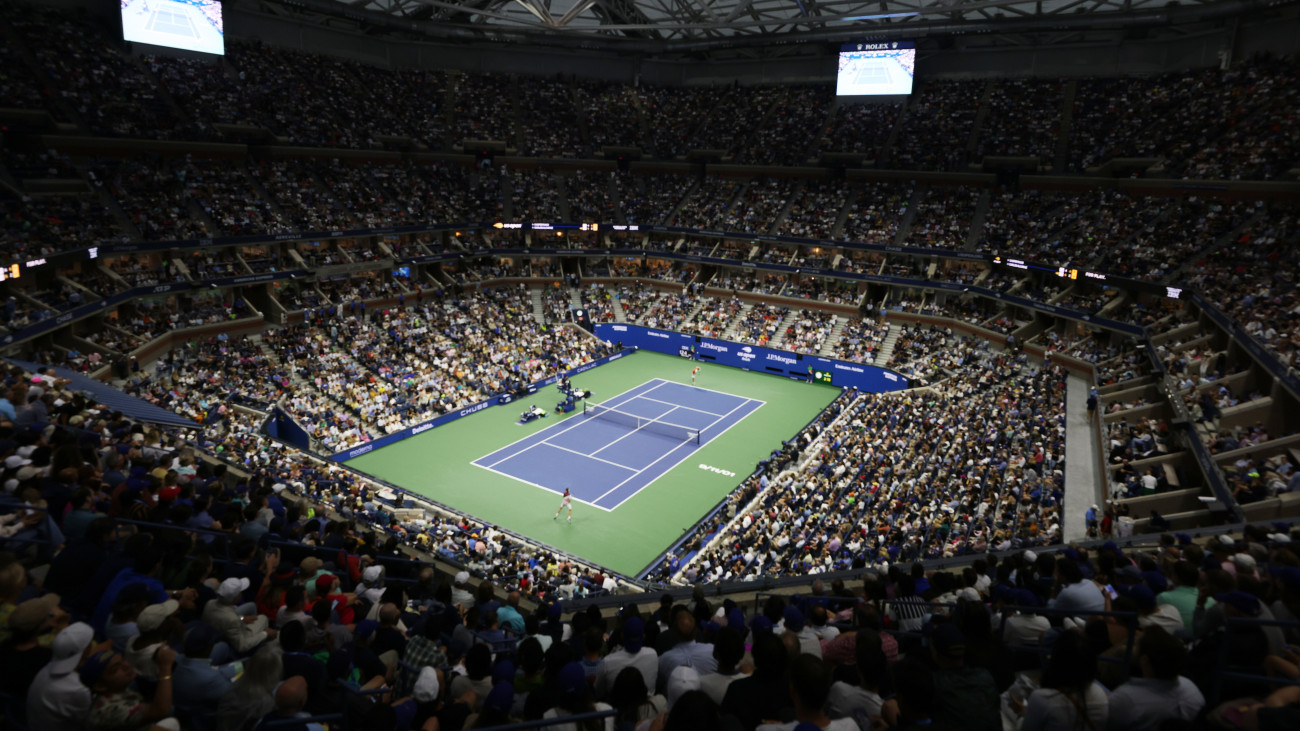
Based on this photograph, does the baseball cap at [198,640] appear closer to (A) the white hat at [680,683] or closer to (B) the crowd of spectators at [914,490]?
(A) the white hat at [680,683]

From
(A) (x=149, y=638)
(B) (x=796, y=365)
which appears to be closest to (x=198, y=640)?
(A) (x=149, y=638)

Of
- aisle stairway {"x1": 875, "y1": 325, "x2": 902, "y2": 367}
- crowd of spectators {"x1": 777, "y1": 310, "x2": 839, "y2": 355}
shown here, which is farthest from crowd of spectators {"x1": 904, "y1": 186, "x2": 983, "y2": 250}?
crowd of spectators {"x1": 777, "y1": 310, "x2": 839, "y2": 355}

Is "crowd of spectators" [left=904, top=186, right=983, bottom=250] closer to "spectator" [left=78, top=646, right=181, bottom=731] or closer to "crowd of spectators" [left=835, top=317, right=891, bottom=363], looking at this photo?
"crowd of spectators" [left=835, top=317, right=891, bottom=363]

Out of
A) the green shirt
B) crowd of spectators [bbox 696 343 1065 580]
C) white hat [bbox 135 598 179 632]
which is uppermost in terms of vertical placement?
white hat [bbox 135 598 179 632]

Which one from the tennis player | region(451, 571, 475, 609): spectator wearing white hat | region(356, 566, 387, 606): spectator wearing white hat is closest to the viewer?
region(356, 566, 387, 606): spectator wearing white hat

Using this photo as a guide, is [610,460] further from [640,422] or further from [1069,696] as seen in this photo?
[1069,696]

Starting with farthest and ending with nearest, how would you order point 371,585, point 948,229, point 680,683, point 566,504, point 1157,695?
point 948,229, point 566,504, point 371,585, point 680,683, point 1157,695

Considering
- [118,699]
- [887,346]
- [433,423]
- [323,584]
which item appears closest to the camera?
[118,699]
